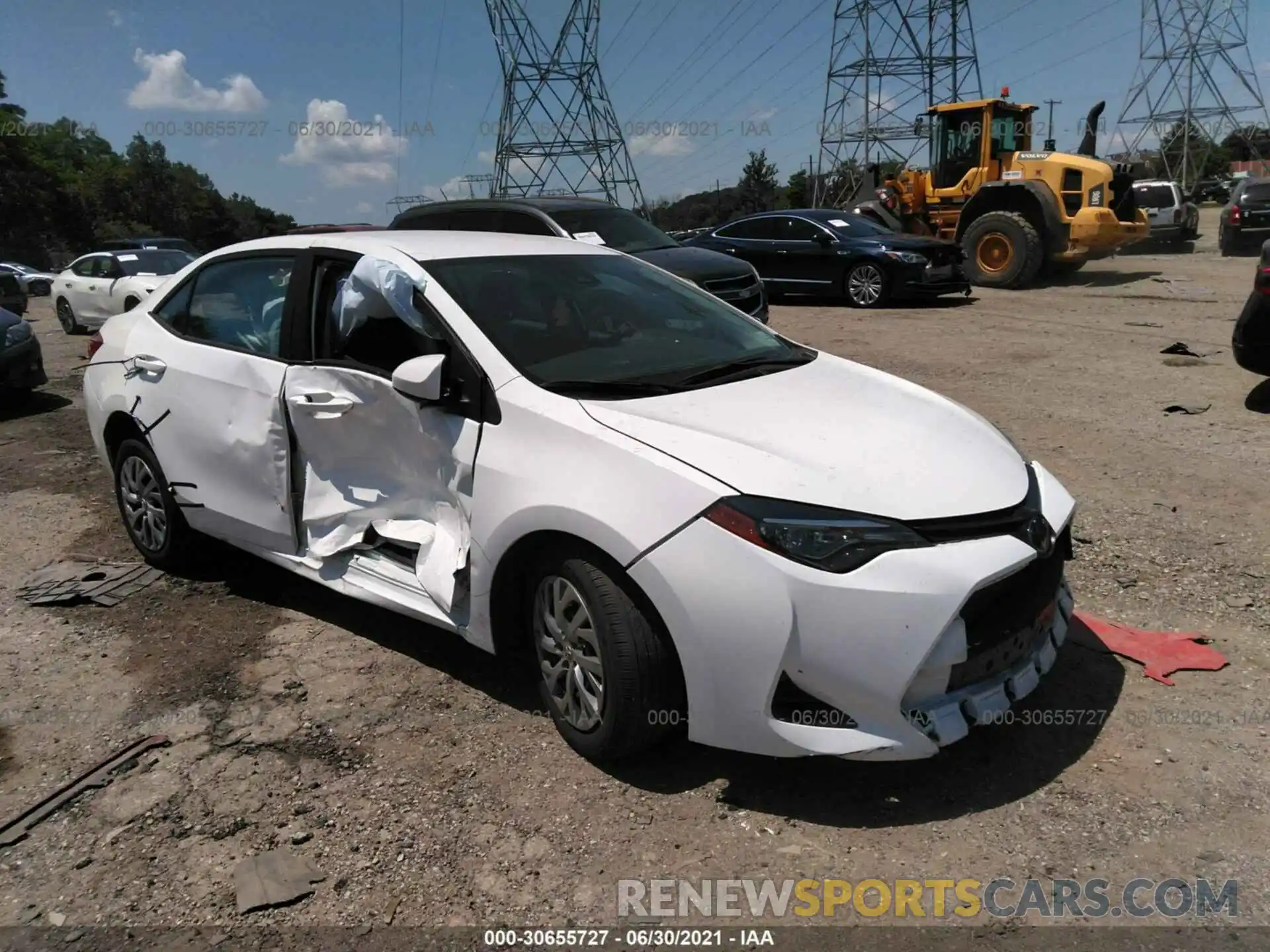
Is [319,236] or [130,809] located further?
[319,236]

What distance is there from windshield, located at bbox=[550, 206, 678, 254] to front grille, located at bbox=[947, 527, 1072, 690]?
7.88 m

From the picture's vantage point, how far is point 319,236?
413 cm

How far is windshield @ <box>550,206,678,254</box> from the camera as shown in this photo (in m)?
10.3

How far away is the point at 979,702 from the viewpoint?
2.69m

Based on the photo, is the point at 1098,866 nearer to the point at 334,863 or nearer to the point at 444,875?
the point at 444,875

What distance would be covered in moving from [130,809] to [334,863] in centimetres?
80

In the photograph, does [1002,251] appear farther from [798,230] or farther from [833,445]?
[833,445]

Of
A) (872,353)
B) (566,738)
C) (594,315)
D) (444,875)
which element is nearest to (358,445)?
(594,315)

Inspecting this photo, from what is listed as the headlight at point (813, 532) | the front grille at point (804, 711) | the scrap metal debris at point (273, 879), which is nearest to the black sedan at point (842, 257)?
the headlight at point (813, 532)

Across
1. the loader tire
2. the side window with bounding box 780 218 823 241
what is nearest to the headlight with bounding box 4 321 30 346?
the side window with bounding box 780 218 823 241

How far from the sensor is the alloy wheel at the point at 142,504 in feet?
15.1

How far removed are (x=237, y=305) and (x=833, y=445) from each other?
9.51 ft

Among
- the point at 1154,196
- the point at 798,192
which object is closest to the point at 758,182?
the point at 798,192

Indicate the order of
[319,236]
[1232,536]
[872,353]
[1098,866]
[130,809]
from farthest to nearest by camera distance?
[872,353]
[1232,536]
[319,236]
[130,809]
[1098,866]
